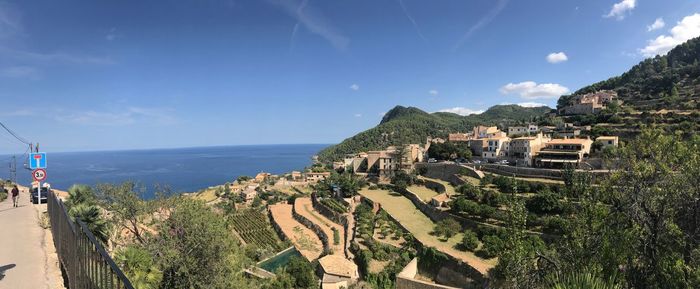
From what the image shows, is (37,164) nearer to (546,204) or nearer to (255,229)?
(255,229)

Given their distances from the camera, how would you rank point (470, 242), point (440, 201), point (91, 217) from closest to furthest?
point (91, 217), point (470, 242), point (440, 201)

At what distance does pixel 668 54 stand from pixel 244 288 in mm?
127355

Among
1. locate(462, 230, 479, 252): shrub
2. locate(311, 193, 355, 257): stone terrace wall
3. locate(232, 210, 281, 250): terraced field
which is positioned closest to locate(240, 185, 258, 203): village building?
locate(232, 210, 281, 250): terraced field

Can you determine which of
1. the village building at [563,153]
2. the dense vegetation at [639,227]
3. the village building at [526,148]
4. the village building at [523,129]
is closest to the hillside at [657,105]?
the village building at [523,129]

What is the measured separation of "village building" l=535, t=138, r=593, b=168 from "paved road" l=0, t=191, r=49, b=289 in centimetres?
3963

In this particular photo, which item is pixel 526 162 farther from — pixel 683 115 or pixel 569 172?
pixel 683 115

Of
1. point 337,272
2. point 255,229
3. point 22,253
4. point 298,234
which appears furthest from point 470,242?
point 255,229

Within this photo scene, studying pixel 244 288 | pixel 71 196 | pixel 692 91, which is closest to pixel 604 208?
pixel 244 288

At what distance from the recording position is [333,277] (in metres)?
22.5

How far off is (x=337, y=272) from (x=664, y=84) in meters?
74.3

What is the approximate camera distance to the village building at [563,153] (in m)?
35.8

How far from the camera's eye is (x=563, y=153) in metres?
36.7

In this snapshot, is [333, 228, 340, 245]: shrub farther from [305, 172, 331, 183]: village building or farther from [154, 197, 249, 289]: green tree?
[305, 172, 331, 183]: village building

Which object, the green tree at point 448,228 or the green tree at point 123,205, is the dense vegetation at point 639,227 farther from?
the green tree at point 123,205
